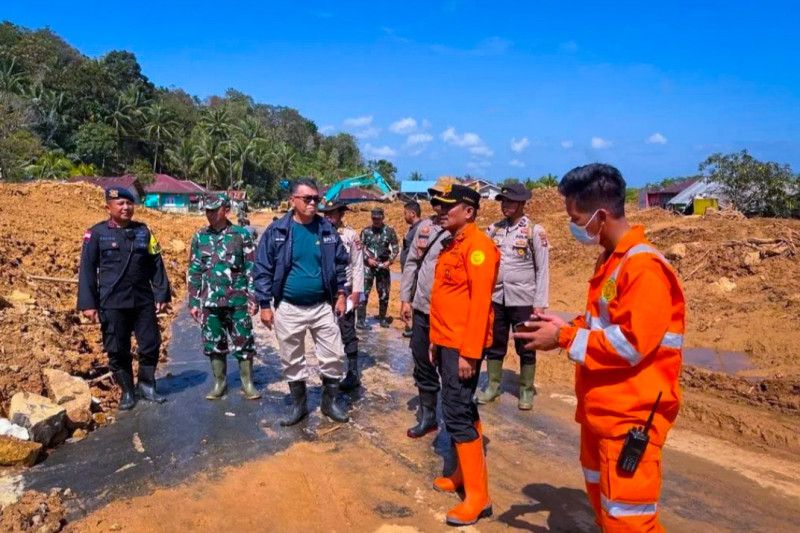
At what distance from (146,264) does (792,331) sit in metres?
8.47

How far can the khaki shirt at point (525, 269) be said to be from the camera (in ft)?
17.0

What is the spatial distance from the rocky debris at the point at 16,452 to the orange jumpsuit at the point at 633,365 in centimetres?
369

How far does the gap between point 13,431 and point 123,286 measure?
1407 mm

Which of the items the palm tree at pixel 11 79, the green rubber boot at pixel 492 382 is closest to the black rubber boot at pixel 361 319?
the green rubber boot at pixel 492 382

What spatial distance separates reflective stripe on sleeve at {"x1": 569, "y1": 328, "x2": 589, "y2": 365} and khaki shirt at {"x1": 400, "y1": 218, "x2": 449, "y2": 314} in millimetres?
1913

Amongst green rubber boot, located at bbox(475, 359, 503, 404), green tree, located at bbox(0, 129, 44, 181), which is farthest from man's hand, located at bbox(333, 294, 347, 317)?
green tree, located at bbox(0, 129, 44, 181)

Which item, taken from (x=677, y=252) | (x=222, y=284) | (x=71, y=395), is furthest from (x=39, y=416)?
(x=677, y=252)

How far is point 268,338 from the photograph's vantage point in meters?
7.79

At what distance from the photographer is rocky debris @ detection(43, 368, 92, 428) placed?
15.0ft

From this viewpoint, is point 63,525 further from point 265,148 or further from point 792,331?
point 265,148

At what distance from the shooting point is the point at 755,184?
57.3 feet

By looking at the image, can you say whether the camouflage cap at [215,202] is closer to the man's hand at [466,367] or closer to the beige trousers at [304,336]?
the beige trousers at [304,336]

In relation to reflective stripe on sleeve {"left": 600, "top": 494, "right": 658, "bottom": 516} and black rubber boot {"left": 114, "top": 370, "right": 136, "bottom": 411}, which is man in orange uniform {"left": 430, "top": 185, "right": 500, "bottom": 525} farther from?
black rubber boot {"left": 114, "top": 370, "right": 136, "bottom": 411}

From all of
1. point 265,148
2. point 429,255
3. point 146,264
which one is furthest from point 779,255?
point 265,148
